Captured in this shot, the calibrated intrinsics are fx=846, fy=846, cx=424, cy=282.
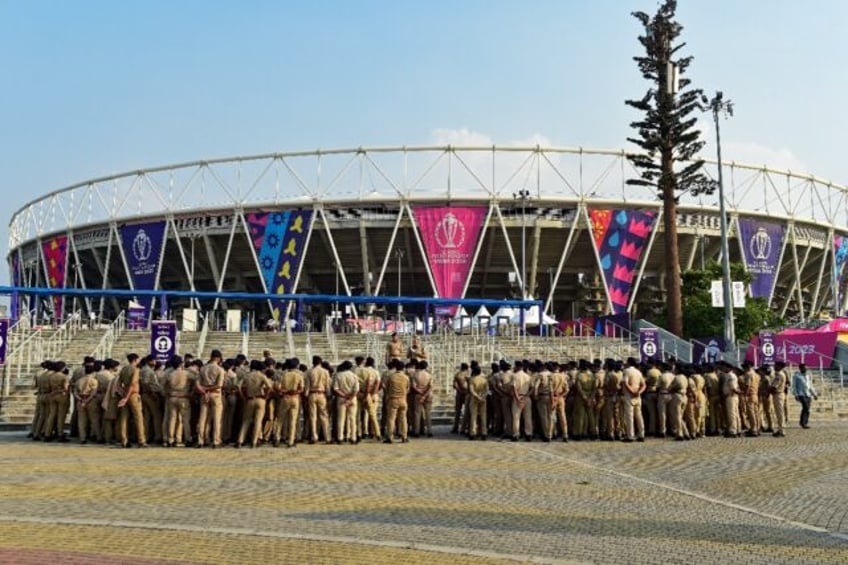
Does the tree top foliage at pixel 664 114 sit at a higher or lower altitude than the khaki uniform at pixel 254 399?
higher

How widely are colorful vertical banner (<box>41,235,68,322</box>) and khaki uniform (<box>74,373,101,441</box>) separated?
5252cm

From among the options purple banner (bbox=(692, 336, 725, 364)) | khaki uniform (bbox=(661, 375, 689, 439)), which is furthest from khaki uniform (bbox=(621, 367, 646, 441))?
purple banner (bbox=(692, 336, 725, 364))

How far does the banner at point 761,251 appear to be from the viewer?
189 ft

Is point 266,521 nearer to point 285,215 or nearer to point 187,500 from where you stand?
point 187,500

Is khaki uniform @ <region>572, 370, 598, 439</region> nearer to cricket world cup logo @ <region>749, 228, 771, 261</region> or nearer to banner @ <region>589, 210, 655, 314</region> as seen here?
banner @ <region>589, 210, 655, 314</region>

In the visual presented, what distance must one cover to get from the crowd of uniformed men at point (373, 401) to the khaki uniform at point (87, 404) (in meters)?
0.02

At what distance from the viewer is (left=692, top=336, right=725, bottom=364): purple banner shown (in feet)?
86.9

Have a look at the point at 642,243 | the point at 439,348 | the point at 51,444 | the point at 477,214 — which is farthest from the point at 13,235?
the point at 51,444

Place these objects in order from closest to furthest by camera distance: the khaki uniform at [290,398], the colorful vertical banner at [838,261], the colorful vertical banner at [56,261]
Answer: the khaki uniform at [290,398] < the colorful vertical banner at [838,261] < the colorful vertical banner at [56,261]

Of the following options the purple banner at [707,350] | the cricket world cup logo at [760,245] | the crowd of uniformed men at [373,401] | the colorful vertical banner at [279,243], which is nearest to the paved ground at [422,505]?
the crowd of uniformed men at [373,401]

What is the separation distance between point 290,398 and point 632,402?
6.63 meters

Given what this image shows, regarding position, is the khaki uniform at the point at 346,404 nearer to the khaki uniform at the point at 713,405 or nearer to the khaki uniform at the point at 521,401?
the khaki uniform at the point at 521,401

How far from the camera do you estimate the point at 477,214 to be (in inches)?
2131

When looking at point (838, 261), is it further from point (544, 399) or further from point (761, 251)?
point (544, 399)
